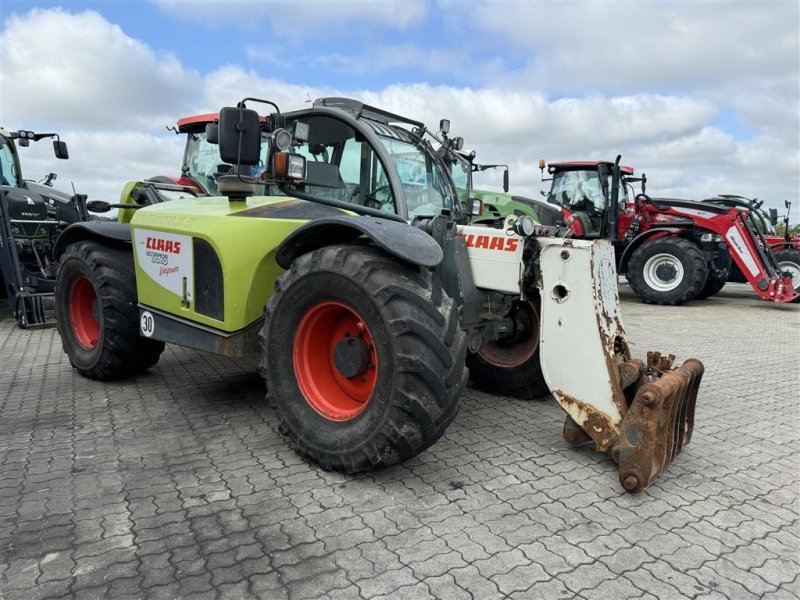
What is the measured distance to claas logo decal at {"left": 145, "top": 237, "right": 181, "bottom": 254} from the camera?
152 inches

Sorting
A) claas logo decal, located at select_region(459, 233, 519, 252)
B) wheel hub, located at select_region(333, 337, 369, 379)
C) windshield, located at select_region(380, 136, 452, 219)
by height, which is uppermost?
windshield, located at select_region(380, 136, 452, 219)

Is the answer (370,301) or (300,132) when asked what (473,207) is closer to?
(300,132)

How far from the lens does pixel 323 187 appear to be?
3.90 meters

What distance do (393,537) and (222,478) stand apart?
1019mm

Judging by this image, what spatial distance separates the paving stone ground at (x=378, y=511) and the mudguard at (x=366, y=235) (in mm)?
1092

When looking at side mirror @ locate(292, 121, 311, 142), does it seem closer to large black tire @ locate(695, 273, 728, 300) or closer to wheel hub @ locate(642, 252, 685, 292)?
wheel hub @ locate(642, 252, 685, 292)

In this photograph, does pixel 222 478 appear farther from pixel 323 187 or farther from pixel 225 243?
pixel 323 187

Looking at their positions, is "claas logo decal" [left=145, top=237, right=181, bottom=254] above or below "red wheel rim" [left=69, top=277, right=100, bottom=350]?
above

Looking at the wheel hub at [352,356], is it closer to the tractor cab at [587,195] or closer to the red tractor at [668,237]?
the red tractor at [668,237]

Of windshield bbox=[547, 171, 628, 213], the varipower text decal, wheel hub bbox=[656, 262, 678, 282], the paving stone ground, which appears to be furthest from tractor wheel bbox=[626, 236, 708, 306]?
the varipower text decal

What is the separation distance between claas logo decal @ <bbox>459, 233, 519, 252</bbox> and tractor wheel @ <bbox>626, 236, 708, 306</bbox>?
8.72m

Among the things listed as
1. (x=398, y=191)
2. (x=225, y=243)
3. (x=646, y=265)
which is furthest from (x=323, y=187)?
(x=646, y=265)

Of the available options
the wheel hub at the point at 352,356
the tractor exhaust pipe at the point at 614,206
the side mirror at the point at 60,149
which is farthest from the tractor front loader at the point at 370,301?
the tractor exhaust pipe at the point at 614,206

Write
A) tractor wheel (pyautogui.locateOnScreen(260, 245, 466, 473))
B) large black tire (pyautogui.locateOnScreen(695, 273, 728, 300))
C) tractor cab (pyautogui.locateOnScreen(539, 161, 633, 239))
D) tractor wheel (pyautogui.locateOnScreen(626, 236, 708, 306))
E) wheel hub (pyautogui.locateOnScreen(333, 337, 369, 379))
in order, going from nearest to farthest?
tractor wheel (pyautogui.locateOnScreen(260, 245, 466, 473)) < wheel hub (pyautogui.locateOnScreen(333, 337, 369, 379)) < tractor wheel (pyautogui.locateOnScreen(626, 236, 708, 306)) < large black tire (pyautogui.locateOnScreen(695, 273, 728, 300)) < tractor cab (pyautogui.locateOnScreen(539, 161, 633, 239))
